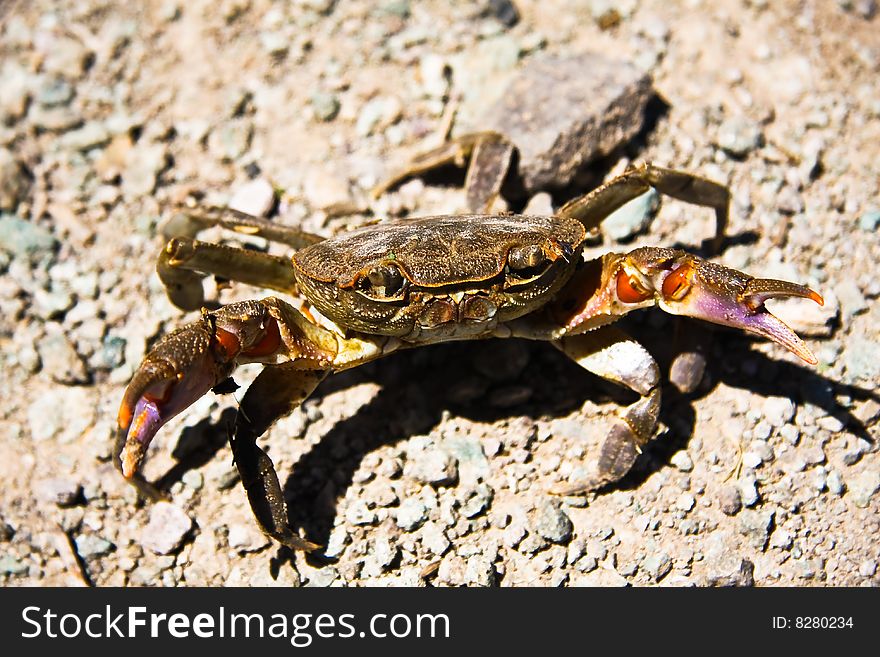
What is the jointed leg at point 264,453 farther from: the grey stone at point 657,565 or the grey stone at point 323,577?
the grey stone at point 657,565

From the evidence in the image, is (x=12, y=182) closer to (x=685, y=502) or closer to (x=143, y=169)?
(x=143, y=169)

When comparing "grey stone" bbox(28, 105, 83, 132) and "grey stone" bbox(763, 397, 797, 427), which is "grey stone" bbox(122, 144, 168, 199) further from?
"grey stone" bbox(763, 397, 797, 427)

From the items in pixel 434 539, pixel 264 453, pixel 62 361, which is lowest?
pixel 434 539

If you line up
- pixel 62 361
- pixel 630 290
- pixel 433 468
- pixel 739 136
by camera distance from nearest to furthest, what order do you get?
1. pixel 630 290
2. pixel 433 468
3. pixel 62 361
4. pixel 739 136

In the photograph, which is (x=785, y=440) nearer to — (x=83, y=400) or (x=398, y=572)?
(x=398, y=572)

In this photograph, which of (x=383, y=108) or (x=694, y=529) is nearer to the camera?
(x=694, y=529)

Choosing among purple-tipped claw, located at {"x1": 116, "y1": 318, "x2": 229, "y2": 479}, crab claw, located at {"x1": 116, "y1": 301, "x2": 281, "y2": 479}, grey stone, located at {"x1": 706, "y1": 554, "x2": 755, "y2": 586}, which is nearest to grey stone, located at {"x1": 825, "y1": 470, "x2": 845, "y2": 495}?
grey stone, located at {"x1": 706, "y1": 554, "x2": 755, "y2": 586}

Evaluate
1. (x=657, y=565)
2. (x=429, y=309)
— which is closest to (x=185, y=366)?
(x=429, y=309)
